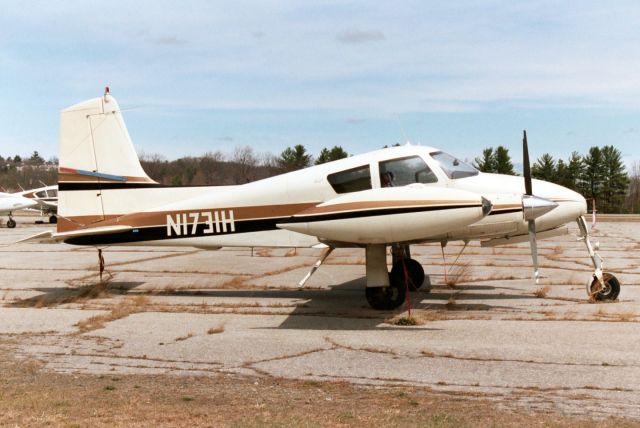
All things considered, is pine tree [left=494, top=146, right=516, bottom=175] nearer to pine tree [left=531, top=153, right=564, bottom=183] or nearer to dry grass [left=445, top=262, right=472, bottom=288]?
pine tree [left=531, top=153, right=564, bottom=183]

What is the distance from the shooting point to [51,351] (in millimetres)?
8344

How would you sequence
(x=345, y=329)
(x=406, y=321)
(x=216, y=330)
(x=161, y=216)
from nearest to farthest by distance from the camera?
(x=216, y=330) → (x=345, y=329) → (x=406, y=321) → (x=161, y=216)

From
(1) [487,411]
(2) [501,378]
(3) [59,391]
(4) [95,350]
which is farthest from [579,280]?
(3) [59,391]

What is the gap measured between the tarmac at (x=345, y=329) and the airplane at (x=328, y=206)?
1093mm

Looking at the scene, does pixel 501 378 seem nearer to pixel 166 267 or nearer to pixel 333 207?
pixel 333 207

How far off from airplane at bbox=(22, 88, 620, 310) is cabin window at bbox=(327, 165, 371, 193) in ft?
0.06

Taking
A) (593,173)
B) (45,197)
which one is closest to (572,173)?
(593,173)

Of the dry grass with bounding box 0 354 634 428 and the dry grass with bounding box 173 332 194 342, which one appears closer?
the dry grass with bounding box 0 354 634 428

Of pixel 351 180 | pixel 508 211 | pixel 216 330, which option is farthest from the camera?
pixel 351 180

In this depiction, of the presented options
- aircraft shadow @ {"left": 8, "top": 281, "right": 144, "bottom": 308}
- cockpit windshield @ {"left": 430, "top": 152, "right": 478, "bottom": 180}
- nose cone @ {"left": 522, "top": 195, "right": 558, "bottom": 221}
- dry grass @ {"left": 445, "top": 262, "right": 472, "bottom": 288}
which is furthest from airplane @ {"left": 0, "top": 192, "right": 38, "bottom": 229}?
nose cone @ {"left": 522, "top": 195, "right": 558, "bottom": 221}

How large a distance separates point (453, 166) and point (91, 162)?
7.32 m

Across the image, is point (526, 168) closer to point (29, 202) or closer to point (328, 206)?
point (328, 206)

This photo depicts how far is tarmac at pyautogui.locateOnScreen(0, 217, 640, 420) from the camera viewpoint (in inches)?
Answer: 272

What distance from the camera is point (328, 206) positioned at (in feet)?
32.3
